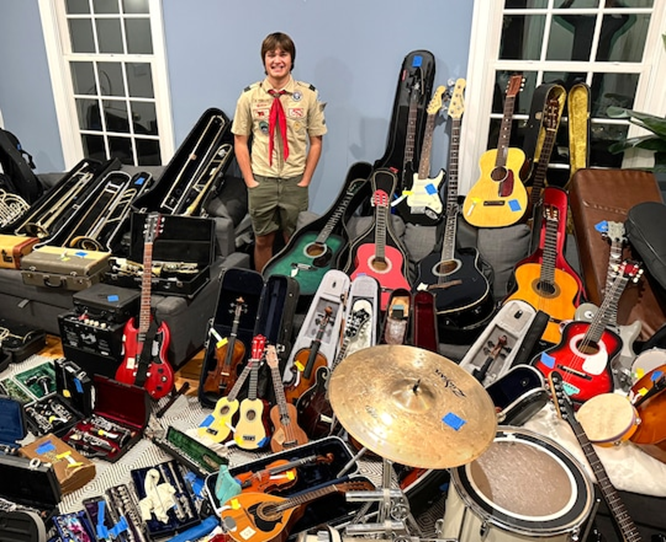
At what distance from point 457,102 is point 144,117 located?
2533 mm

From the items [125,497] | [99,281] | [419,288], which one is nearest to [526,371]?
[419,288]

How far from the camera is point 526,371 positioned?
2096 millimetres

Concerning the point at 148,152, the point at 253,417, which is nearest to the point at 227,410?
the point at 253,417

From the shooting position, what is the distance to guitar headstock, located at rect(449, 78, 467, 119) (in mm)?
3100

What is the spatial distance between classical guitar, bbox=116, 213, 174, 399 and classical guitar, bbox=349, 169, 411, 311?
1.10 meters

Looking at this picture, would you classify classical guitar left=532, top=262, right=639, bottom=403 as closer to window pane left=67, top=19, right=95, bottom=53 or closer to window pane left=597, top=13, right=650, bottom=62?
window pane left=597, top=13, right=650, bottom=62

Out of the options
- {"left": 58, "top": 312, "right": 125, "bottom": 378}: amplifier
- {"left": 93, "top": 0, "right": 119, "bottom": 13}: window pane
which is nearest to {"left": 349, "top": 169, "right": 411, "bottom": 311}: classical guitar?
{"left": 58, "top": 312, "right": 125, "bottom": 378}: amplifier

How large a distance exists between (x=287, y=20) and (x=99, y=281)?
209 cm

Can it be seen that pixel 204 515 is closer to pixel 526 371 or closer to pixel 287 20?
pixel 526 371

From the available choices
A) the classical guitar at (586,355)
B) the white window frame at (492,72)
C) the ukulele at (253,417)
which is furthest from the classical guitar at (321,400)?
the white window frame at (492,72)

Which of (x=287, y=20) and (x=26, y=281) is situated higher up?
(x=287, y=20)

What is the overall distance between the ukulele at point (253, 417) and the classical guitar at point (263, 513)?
0.47 metres

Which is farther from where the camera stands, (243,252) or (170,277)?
(243,252)

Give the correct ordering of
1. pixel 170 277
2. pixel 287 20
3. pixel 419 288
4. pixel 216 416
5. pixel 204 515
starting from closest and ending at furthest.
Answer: pixel 204 515 < pixel 216 416 < pixel 419 288 < pixel 170 277 < pixel 287 20
